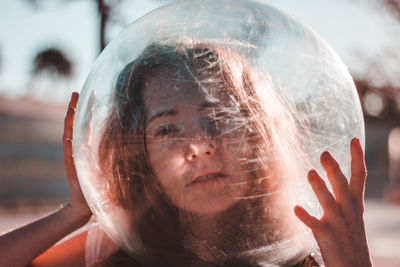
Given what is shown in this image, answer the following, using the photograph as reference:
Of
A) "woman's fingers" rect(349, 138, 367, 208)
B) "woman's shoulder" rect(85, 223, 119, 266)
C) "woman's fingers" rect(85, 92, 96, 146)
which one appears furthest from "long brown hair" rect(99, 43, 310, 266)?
"woman's shoulder" rect(85, 223, 119, 266)

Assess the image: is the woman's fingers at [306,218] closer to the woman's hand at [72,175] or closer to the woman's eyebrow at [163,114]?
the woman's eyebrow at [163,114]

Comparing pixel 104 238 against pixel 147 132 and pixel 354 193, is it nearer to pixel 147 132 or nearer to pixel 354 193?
pixel 147 132

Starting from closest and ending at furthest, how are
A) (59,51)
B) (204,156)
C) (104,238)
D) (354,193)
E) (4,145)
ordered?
(204,156) → (354,193) → (104,238) → (4,145) → (59,51)

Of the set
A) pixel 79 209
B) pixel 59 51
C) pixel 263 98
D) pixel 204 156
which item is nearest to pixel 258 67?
pixel 263 98

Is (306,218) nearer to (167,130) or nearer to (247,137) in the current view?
(247,137)

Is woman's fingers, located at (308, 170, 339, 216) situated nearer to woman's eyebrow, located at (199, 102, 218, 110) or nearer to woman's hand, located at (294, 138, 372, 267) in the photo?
woman's hand, located at (294, 138, 372, 267)

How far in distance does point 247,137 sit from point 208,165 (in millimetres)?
138

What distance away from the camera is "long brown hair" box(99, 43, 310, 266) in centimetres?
125

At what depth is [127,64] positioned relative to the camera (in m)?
1.37

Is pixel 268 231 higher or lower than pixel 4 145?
lower

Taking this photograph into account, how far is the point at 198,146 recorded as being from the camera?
1.21 meters

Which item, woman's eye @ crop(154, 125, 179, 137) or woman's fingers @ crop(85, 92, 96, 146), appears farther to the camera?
woman's fingers @ crop(85, 92, 96, 146)

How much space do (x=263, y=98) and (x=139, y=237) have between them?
59 centimetres

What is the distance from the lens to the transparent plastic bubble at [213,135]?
1.23 m
